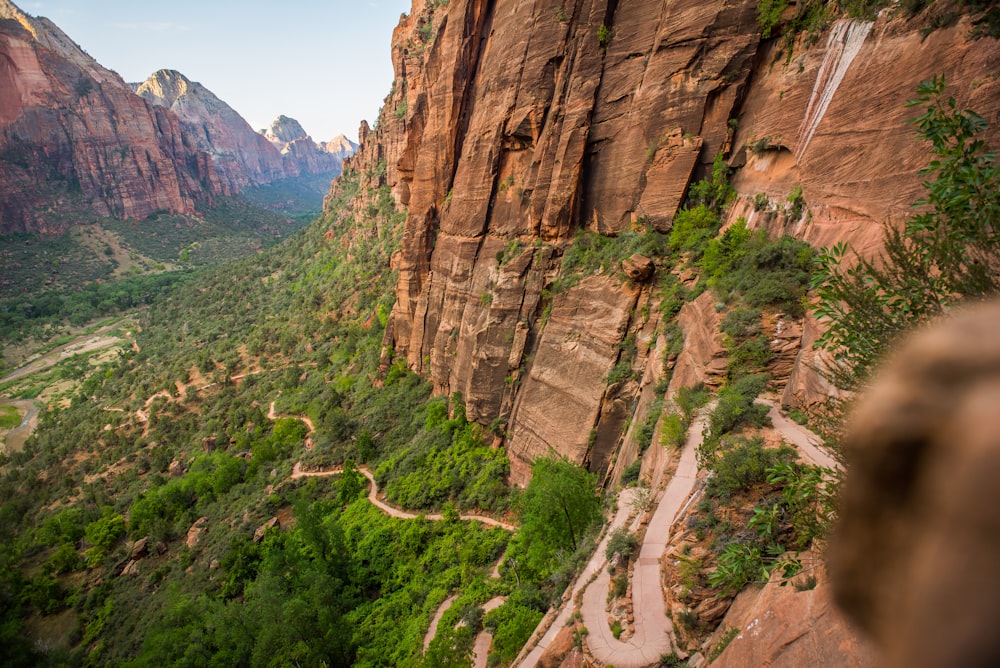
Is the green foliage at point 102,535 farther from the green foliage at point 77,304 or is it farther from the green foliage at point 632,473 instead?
the green foliage at point 77,304

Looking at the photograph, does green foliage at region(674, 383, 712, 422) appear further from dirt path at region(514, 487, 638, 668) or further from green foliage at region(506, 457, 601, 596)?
green foliage at region(506, 457, 601, 596)

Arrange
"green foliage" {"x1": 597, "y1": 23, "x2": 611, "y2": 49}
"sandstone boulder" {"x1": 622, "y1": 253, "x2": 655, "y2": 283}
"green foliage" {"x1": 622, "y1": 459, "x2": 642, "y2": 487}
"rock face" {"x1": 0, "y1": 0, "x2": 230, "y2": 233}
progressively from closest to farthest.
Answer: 1. "green foliage" {"x1": 622, "y1": 459, "x2": 642, "y2": 487}
2. "sandstone boulder" {"x1": 622, "y1": 253, "x2": 655, "y2": 283}
3. "green foliage" {"x1": 597, "y1": 23, "x2": 611, "y2": 49}
4. "rock face" {"x1": 0, "y1": 0, "x2": 230, "y2": 233}

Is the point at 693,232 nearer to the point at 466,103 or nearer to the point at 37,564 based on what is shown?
the point at 466,103

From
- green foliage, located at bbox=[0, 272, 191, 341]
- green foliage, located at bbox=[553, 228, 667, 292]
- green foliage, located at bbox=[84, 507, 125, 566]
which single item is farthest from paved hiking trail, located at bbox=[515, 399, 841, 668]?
green foliage, located at bbox=[0, 272, 191, 341]

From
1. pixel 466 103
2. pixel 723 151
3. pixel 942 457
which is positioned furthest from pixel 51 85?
pixel 942 457

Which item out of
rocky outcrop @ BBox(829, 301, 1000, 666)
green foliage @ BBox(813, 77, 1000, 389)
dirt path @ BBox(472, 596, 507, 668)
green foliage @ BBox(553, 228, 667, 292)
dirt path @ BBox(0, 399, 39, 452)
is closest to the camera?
rocky outcrop @ BBox(829, 301, 1000, 666)
